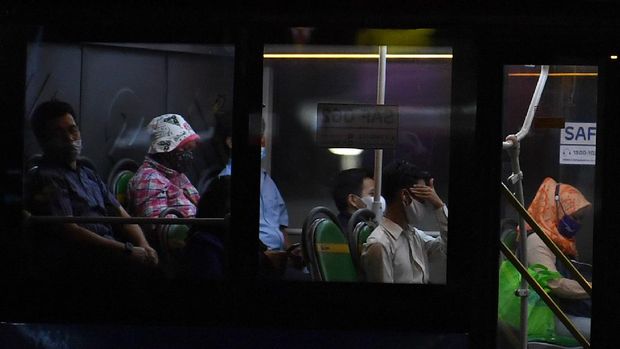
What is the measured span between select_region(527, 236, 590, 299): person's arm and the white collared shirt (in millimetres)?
986

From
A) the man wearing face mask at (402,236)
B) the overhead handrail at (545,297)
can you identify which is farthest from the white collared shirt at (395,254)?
the overhead handrail at (545,297)

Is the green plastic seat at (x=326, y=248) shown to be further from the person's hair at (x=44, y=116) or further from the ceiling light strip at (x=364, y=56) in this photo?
the person's hair at (x=44, y=116)

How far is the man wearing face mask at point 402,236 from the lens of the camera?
16.2 feet

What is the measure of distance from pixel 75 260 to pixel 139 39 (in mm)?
1009

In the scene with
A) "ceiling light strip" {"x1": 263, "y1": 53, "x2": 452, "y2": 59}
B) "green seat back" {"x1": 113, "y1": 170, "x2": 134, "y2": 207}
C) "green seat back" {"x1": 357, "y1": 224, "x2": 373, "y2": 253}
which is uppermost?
"ceiling light strip" {"x1": 263, "y1": 53, "x2": 452, "y2": 59}

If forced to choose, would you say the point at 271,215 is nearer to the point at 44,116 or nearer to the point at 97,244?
the point at 97,244

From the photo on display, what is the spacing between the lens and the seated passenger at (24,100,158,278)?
498 cm

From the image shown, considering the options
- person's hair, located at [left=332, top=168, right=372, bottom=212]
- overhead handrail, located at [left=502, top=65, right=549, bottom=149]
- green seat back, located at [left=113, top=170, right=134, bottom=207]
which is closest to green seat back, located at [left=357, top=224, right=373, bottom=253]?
person's hair, located at [left=332, top=168, right=372, bottom=212]

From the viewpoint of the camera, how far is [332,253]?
4.96m

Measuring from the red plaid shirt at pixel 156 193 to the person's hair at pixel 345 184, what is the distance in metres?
0.60

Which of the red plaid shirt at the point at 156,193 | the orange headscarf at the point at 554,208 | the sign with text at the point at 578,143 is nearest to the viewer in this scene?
the red plaid shirt at the point at 156,193

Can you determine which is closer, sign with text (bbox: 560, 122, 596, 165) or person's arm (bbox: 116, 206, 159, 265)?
person's arm (bbox: 116, 206, 159, 265)

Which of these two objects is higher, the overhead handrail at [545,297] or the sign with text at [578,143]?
the sign with text at [578,143]

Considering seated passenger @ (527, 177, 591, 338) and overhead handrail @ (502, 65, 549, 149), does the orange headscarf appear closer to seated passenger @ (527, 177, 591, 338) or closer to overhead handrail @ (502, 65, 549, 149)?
seated passenger @ (527, 177, 591, 338)
